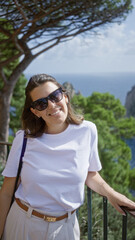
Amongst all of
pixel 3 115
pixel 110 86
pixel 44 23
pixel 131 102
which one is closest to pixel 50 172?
pixel 44 23

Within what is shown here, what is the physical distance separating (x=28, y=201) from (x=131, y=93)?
52087 mm

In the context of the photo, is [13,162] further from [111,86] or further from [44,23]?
[111,86]

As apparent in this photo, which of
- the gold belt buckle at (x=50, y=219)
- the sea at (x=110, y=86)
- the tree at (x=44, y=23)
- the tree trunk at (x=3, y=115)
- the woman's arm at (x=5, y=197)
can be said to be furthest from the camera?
the sea at (x=110, y=86)

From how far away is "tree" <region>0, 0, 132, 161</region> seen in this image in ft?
20.3

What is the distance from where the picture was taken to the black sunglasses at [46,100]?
4.17 feet

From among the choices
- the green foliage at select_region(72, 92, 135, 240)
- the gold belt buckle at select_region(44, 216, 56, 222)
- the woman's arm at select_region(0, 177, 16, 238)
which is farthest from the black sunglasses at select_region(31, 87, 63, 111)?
the green foliage at select_region(72, 92, 135, 240)

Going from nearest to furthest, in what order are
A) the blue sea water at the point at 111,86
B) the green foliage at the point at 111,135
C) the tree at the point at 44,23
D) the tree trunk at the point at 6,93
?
1. the tree at the point at 44,23
2. the tree trunk at the point at 6,93
3. the green foliage at the point at 111,135
4. the blue sea water at the point at 111,86

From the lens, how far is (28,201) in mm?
1218

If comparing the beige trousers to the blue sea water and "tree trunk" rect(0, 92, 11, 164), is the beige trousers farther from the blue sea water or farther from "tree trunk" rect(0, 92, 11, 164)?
the blue sea water

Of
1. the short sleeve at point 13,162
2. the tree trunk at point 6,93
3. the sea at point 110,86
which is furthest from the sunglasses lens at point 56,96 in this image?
the sea at point 110,86

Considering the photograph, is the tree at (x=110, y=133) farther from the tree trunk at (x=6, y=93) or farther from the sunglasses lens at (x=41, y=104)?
the sunglasses lens at (x=41, y=104)

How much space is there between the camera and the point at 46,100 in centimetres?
127

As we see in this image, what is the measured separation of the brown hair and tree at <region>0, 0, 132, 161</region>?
15.9 ft

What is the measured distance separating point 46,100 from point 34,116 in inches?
7.1
